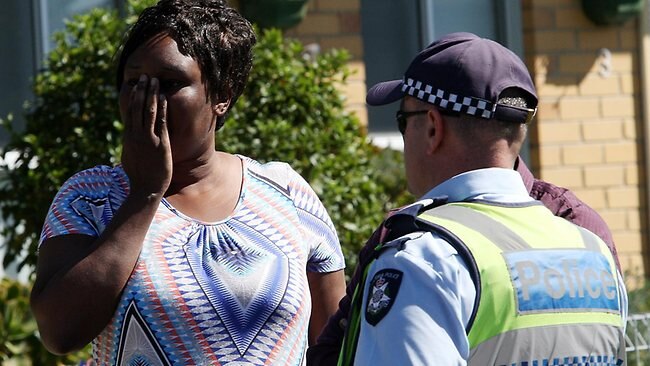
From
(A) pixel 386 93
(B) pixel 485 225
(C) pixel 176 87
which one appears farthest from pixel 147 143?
(B) pixel 485 225

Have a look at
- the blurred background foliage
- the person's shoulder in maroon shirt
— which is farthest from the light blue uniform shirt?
the blurred background foliage

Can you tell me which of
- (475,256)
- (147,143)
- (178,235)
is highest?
(147,143)

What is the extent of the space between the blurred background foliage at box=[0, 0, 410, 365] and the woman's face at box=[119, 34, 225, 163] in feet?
7.60

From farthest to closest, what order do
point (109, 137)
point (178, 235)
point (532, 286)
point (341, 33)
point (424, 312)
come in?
point (341, 33) < point (109, 137) < point (178, 235) < point (532, 286) < point (424, 312)

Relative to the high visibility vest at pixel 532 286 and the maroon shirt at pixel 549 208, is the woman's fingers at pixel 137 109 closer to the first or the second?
the maroon shirt at pixel 549 208

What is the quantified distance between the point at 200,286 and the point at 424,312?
75cm

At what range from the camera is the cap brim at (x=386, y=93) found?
244cm

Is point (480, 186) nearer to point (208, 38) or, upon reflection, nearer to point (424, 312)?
point (424, 312)

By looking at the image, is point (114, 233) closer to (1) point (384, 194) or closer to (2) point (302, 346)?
(2) point (302, 346)

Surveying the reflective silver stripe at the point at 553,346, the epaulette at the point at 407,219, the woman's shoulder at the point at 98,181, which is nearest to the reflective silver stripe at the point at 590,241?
the reflective silver stripe at the point at 553,346

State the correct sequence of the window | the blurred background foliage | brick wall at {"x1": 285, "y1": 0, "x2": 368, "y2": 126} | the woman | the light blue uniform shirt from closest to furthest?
the light blue uniform shirt, the woman, the blurred background foliage, brick wall at {"x1": 285, "y1": 0, "x2": 368, "y2": 126}, the window

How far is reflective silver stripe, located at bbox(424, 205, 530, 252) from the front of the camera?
2180 mm

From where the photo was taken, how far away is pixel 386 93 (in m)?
2.50

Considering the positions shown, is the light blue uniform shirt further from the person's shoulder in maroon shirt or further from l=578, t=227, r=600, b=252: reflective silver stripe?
the person's shoulder in maroon shirt
